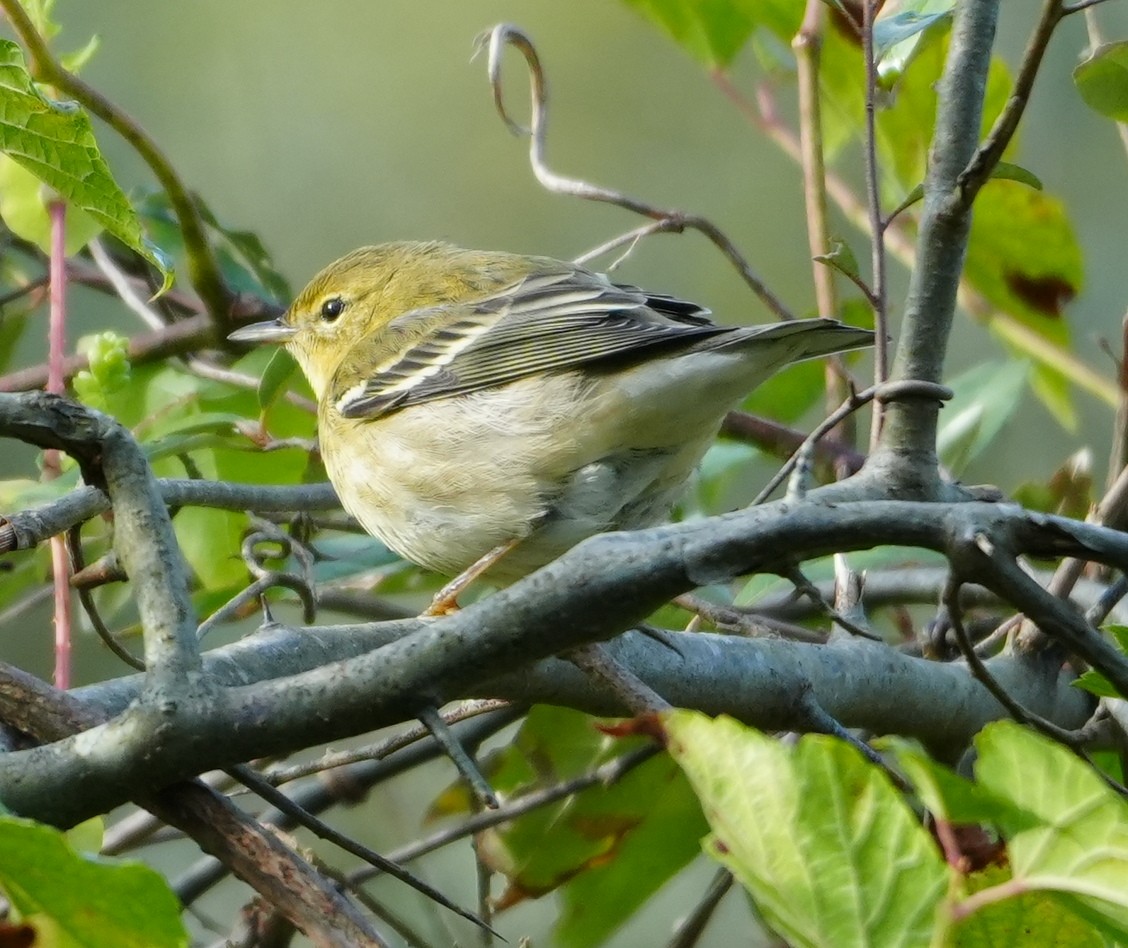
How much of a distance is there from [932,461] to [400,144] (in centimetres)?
849

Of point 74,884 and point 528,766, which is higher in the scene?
point 74,884

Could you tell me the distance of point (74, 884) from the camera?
106 cm

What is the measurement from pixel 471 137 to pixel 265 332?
6.40 meters

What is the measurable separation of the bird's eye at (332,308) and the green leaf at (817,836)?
3.29 m

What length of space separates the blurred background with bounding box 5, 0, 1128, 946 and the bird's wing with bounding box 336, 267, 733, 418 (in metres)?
4.36

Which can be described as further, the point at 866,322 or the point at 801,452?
A: the point at 866,322

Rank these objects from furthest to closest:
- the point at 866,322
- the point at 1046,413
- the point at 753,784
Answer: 1. the point at 1046,413
2. the point at 866,322
3. the point at 753,784

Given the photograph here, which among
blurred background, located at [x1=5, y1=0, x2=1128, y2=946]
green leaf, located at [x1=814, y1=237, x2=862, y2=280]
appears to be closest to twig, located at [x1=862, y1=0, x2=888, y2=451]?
green leaf, located at [x1=814, y1=237, x2=862, y2=280]

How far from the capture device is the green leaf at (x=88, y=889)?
3.39 feet

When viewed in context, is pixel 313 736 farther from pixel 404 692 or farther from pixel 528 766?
pixel 528 766

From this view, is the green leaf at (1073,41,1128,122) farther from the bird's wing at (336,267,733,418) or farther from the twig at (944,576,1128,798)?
the twig at (944,576,1128,798)

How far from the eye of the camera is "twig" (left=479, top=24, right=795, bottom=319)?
3.02 m

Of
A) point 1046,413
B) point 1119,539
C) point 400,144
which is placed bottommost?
point 1046,413

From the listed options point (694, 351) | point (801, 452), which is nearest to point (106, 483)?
point (801, 452)
